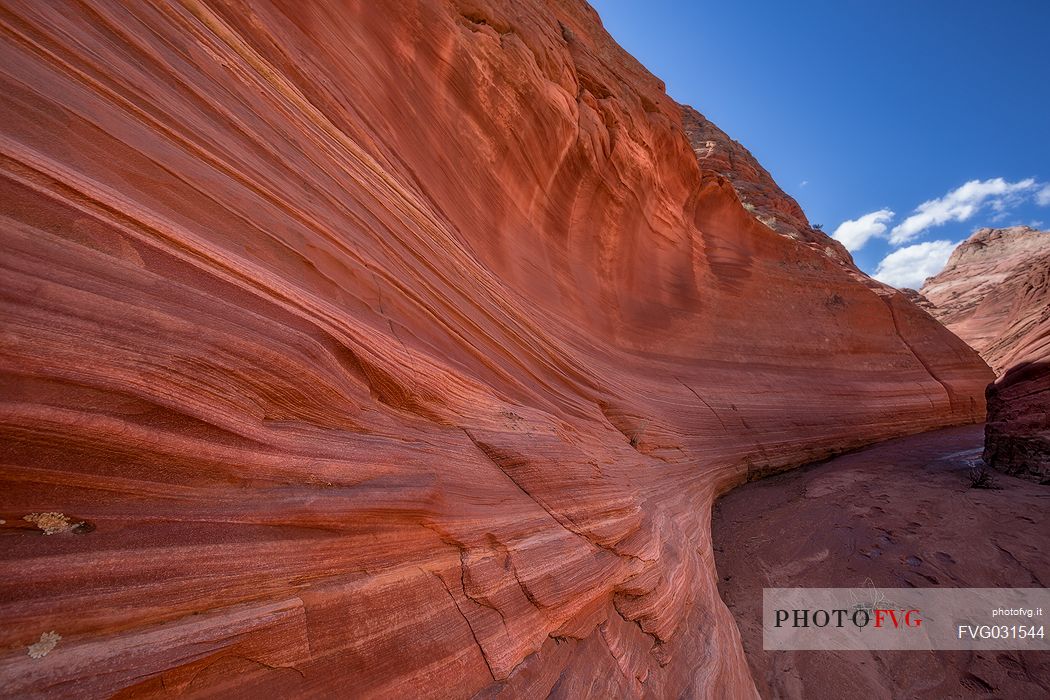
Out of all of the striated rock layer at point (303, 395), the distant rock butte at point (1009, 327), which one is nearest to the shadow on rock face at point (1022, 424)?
the distant rock butte at point (1009, 327)

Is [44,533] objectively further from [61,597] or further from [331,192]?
[331,192]

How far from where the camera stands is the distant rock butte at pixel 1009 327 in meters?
7.54

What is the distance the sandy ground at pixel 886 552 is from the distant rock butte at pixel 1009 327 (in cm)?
83

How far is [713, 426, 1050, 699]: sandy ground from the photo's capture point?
4.17 meters

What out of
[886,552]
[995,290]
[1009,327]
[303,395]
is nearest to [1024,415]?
[886,552]

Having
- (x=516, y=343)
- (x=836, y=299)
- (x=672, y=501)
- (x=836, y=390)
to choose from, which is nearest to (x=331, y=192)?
(x=516, y=343)

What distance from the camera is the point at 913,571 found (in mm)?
5266

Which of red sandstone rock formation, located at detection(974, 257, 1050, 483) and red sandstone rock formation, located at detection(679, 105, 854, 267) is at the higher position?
red sandstone rock formation, located at detection(679, 105, 854, 267)

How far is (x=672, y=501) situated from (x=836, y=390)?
7.54 metres

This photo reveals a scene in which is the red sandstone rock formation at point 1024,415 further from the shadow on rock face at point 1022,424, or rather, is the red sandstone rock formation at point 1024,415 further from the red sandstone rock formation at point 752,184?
the red sandstone rock formation at point 752,184

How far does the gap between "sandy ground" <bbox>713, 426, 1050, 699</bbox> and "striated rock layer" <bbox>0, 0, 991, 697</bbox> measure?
0.70 metres

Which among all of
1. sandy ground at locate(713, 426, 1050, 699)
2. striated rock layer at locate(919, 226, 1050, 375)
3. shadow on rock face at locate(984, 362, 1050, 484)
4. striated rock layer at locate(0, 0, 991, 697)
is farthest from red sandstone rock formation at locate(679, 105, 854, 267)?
striated rock layer at locate(0, 0, 991, 697)

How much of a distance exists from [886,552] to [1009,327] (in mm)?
17788

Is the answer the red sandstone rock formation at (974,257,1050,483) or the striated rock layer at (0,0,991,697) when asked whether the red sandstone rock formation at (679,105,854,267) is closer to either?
the red sandstone rock formation at (974,257,1050,483)
